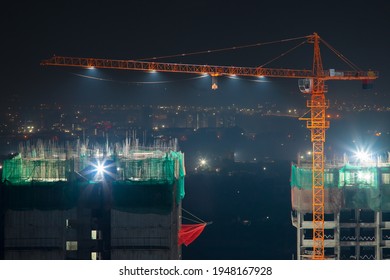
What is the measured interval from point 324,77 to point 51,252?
10.1m

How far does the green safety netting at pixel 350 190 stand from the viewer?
21.0 meters

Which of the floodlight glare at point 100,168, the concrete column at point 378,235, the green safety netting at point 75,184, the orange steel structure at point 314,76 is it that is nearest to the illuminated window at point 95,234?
the green safety netting at point 75,184

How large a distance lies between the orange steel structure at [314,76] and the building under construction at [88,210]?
18.0 feet

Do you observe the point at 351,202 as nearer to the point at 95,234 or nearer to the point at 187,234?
the point at 187,234

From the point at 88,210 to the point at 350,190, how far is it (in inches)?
318

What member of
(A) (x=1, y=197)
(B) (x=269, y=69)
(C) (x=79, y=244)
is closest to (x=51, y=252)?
(C) (x=79, y=244)

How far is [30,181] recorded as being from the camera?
1585 centimetres

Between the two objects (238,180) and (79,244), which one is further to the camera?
(238,180)

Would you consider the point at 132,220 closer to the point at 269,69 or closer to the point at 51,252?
the point at 51,252

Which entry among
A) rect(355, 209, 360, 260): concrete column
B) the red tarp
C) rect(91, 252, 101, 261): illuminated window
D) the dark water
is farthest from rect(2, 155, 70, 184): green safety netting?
the dark water

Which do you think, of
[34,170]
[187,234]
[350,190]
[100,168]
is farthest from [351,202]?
[34,170]

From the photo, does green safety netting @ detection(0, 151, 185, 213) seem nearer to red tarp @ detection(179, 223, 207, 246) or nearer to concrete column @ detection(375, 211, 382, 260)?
red tarp @ detection(179, 223, 207, 246)

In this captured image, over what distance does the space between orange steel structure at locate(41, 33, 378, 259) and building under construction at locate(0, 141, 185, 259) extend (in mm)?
5479

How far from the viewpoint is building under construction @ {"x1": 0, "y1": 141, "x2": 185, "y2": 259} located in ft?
50.1
